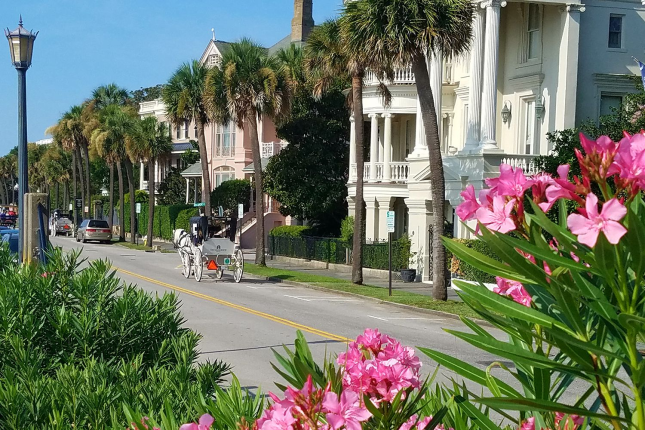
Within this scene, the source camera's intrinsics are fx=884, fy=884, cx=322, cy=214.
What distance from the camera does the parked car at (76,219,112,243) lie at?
58344mm

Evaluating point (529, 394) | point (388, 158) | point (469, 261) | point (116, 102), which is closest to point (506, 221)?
point (469, 261)

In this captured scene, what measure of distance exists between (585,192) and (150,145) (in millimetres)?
54237

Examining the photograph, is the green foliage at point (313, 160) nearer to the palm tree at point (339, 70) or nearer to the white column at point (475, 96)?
the palm tree at point (339, 70)

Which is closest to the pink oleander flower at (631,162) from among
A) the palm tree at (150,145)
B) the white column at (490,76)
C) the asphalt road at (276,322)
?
the asphalt road at (276,322)

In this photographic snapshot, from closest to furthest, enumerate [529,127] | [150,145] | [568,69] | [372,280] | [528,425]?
[528,425] → [568,69] → [529,127] → [372,280] → [150,145]

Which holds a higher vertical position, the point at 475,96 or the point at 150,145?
the point at 475,96

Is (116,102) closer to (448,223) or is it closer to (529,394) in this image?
(448,223)

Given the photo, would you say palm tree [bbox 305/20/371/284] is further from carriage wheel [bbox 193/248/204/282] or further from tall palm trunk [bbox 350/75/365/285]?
carriage wheel [bbox 193/248/204/282]

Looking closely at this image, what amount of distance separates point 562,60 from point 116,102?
46.6 meters

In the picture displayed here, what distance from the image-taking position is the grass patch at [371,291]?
22.8 meters

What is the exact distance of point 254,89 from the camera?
1433 inches

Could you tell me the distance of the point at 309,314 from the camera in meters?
21.0

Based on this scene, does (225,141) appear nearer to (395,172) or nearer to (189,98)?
(189,98)

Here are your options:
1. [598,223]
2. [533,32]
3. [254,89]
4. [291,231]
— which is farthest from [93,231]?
[598,223]
